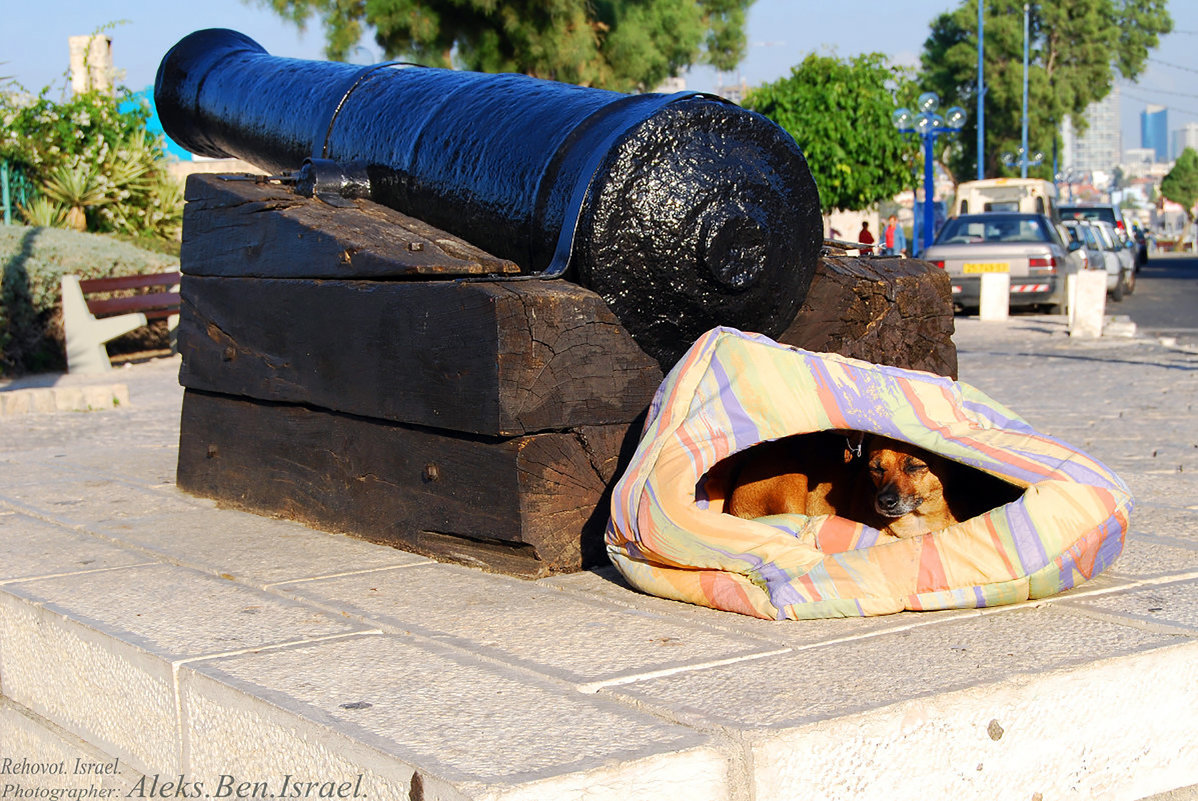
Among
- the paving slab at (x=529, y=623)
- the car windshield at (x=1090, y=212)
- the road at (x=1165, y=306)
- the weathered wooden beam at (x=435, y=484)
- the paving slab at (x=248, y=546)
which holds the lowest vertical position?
the road at (x=1165, y=306)

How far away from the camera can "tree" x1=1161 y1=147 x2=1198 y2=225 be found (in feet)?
400

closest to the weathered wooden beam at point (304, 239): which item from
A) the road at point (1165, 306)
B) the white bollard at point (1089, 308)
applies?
the white bollard at point (1089, 308)

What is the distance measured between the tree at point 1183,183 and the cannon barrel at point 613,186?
129 metres

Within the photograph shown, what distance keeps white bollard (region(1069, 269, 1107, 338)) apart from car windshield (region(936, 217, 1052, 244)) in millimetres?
4417

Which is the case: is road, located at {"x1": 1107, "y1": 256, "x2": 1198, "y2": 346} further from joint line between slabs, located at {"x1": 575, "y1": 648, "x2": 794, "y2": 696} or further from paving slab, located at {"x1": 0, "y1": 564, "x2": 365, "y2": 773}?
paving slab, located at {"x1": 0, "y1": 564, "x2": 365, "y2": 773}

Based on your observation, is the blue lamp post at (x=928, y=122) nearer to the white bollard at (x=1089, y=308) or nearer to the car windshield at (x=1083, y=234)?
the car windshield at (x=1083, y=234)

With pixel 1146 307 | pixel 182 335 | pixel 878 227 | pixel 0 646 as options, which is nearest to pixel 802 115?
pixel 1146 307

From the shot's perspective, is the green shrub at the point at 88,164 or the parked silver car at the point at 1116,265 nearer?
the green shrub at the point at 88,164

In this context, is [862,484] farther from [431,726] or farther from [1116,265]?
[1116,265]

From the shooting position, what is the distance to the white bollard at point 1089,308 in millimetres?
14062

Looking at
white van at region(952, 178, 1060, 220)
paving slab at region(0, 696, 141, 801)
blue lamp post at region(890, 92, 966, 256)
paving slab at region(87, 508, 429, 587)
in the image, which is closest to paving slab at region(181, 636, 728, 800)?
paving slab at region(0, 696, 141, 801)

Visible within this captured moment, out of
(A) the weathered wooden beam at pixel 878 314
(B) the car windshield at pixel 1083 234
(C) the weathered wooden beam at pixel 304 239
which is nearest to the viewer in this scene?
(C) the weathered wooden beam at pixel 304 239

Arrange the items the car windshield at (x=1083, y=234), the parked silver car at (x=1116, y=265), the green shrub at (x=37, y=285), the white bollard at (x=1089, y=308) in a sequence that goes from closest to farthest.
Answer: the green shrub at (x=37, y=285), the white bollard at (x=1089, y=308), the car windshield at (x=1083, y=234), the parked silver car at (x=1116, y=265)

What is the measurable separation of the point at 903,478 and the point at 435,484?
1273 millimetres
